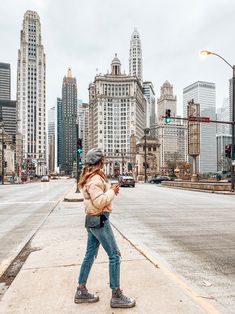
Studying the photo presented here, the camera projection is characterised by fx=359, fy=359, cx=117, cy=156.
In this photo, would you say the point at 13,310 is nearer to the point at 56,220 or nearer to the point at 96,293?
the point at 96,293

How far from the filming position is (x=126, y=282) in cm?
506

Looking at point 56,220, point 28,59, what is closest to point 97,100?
point 28,59

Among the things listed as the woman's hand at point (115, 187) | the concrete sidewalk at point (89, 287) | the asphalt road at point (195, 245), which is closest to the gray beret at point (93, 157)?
the woman's hand at point (115, 187)

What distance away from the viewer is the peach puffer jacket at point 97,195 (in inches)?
167

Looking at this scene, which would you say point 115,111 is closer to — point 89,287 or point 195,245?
point 195,245

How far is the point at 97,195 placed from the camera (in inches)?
169

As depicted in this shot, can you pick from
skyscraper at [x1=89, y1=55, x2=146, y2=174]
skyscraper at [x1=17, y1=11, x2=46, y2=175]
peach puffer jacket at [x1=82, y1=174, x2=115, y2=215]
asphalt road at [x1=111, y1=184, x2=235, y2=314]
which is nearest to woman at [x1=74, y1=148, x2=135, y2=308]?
peach puffer jacket at [x1=82, y1=174, x2=115, y2=215]

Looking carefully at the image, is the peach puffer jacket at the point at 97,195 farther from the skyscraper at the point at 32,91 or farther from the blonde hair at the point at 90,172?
the skyscraper at the point at 32,91

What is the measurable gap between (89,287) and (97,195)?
1461 mm

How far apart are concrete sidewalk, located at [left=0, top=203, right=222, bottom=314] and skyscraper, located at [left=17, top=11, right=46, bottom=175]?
594 feet

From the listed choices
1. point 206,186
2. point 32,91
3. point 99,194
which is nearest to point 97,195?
point 99,194

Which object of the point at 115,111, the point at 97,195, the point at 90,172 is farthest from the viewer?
the point at 115,111

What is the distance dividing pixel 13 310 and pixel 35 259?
2478 mm

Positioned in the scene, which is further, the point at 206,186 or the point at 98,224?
the point at 206,186
